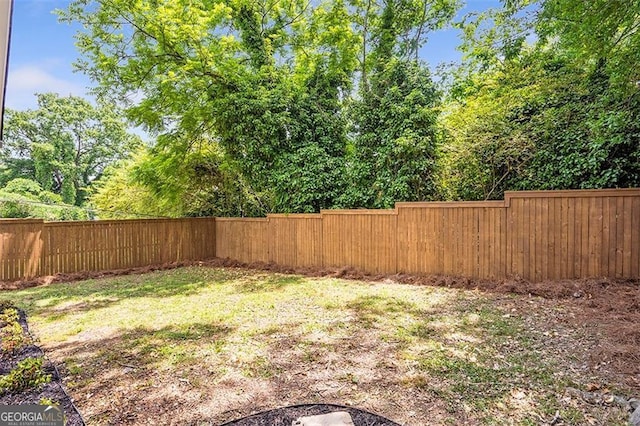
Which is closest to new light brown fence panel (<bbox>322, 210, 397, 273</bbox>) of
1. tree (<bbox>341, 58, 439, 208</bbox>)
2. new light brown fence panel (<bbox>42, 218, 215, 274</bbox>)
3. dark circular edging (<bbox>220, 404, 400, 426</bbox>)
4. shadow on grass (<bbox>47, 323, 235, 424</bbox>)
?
tree (<bbox>341, 58, 439, 208</bbox>)

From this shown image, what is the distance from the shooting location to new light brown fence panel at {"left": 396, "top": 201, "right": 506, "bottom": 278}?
5676 mm

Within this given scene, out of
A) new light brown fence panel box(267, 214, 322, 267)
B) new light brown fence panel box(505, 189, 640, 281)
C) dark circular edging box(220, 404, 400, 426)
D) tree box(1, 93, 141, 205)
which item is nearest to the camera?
dark circular edging box(220, 404, 400, 426)

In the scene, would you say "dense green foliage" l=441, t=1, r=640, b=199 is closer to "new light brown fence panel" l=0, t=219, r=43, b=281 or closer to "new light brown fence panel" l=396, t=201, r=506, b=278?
"new light brown fence panel" l=396, t=201, r=506, b=278

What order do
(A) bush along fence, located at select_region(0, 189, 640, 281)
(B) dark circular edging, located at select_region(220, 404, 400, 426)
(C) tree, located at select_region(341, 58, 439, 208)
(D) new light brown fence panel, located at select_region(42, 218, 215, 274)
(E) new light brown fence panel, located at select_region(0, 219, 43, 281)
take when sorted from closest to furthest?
(B) dark circular edging, located at select_region(220, 404, 400, 426) → (A) bush along fence, located at select_region(0, 189, 640, 281) → (E) new light brown fence panel, located at select_region(0, 219, 43, 281) → (C) tree, located at select_region(341, 58, 439, 208) → (D) new light brown fence panel, located at select_region(42, 218, 215, 274)

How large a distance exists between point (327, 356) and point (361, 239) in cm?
419

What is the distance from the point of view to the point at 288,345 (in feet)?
11.0

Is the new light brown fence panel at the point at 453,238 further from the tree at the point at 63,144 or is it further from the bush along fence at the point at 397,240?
the tree at the point at 63,144

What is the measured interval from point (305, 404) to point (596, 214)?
16.5 ft

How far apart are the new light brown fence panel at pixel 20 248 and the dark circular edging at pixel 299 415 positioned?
7243 millimetres

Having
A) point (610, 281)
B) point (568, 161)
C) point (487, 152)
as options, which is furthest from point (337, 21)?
point (610, 281)

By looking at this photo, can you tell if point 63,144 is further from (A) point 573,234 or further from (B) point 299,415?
(A) point 573,234

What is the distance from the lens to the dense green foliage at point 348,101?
535cm

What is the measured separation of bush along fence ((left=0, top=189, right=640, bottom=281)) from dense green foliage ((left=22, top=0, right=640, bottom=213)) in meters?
0.54

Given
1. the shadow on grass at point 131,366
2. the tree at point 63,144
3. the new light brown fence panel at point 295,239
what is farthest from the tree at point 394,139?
the tree at point 63,144
